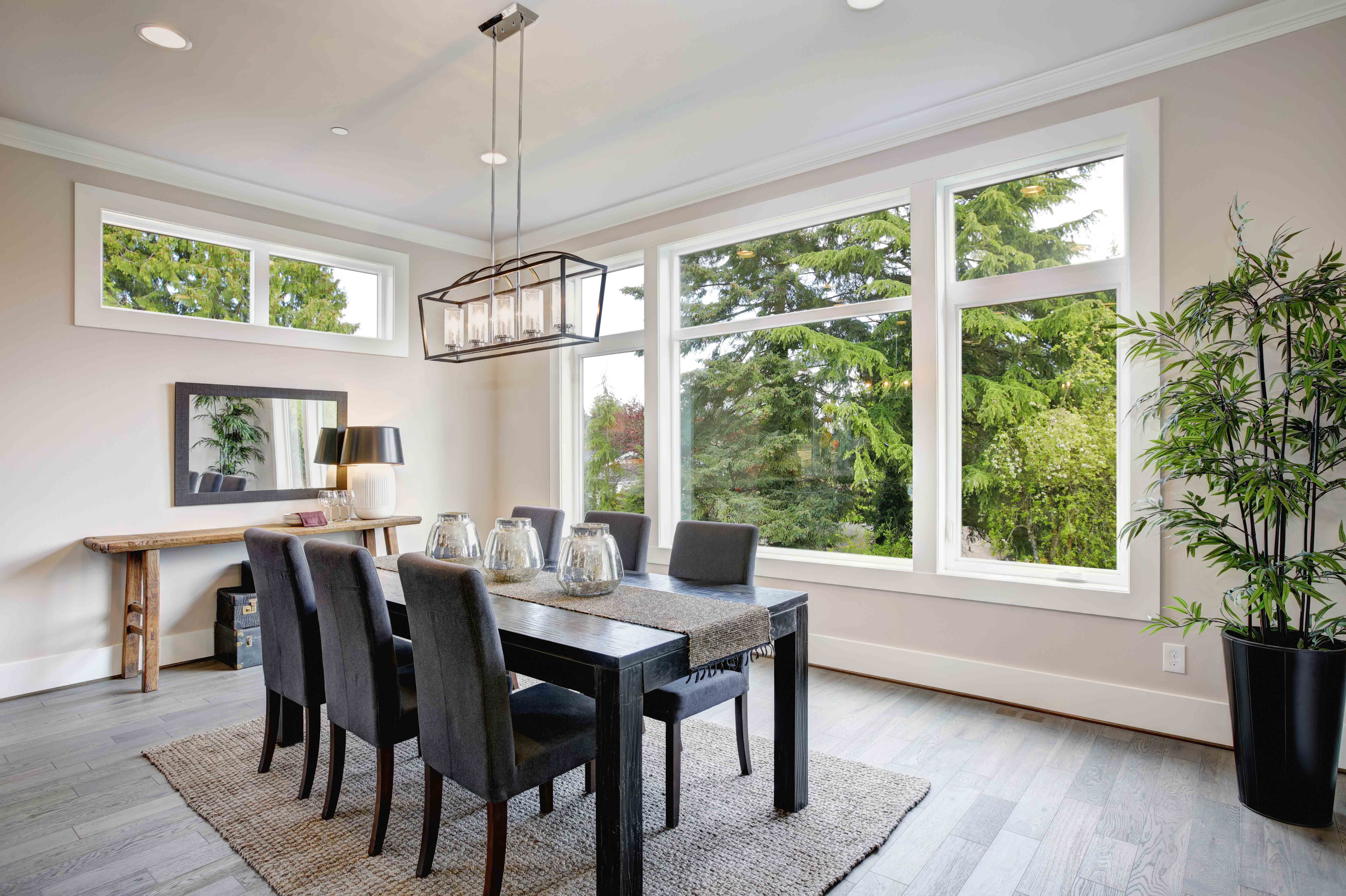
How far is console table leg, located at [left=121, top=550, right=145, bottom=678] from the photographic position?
12.3ft

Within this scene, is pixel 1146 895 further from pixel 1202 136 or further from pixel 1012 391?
pixel 1202 136

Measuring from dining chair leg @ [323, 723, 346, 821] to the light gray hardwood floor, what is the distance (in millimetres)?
255

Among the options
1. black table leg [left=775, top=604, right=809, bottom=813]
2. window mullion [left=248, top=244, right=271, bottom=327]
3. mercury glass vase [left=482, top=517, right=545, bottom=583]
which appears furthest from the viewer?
window mullion [left=248, top=244, right=271, bottom=327]

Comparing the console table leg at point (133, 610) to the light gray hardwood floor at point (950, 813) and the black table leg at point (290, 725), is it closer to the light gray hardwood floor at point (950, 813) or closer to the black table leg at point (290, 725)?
the light gray hardwood floor at point (950, 813)

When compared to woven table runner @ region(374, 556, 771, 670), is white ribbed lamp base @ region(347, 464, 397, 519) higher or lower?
higher

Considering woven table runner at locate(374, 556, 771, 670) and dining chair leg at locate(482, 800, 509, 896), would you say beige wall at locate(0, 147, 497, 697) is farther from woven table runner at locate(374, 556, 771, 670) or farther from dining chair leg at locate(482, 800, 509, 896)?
dining chair leg at locate(482, 800, 509, 896)

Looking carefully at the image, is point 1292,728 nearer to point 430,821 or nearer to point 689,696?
point 689,696

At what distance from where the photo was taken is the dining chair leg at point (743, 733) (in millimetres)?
2572

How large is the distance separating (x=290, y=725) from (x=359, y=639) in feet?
3.79

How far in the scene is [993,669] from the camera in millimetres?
3344

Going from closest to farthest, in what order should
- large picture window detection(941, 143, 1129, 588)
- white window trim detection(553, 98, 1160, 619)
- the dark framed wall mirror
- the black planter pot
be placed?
the black planter pot < white window trim detection(553, 98, 1160, 619) < large picture window detection(941, 143, 1129, 588) < the dark framed wall mirror

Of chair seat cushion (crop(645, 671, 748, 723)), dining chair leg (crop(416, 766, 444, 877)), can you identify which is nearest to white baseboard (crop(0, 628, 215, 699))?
dining chair leg (crop(416, 766, 444, 877))

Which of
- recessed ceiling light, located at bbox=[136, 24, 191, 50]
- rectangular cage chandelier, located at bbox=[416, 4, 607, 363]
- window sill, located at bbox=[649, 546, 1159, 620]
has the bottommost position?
window sill, located at bbox=[649, 546, 1159, 620]

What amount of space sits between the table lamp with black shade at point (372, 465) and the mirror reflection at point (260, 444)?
0.55 ft
